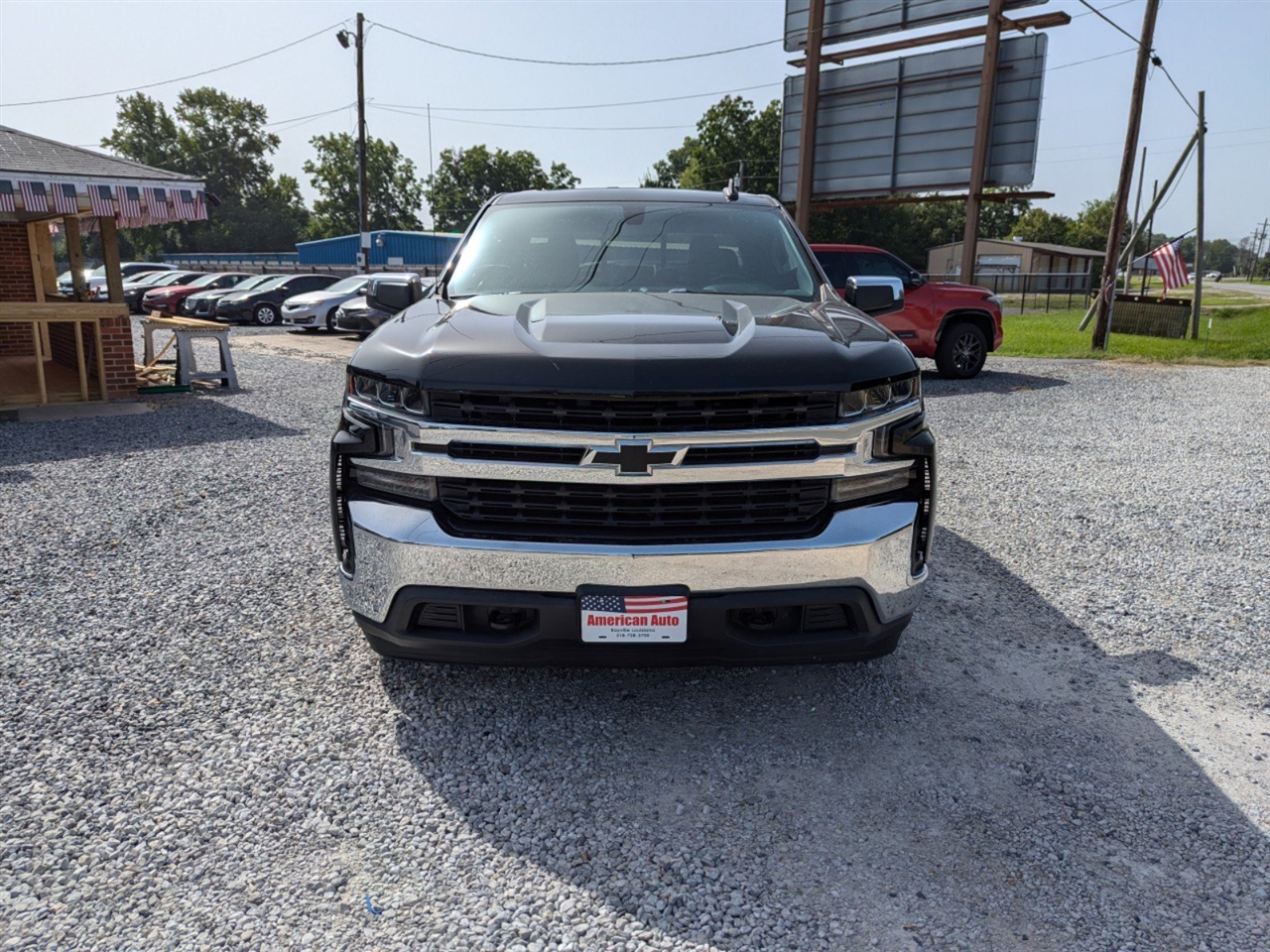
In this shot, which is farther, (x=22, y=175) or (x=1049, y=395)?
(x=1049, y=395)

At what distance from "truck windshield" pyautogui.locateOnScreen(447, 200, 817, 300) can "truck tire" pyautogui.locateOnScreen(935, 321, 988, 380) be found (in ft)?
29.8

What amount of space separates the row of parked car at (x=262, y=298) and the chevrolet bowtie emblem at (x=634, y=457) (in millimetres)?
14532

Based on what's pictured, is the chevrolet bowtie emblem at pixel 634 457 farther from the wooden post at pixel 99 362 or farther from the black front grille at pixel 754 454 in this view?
the wooden post at pixel 99 362

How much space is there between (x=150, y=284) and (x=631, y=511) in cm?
3330

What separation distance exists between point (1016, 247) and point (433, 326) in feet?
223

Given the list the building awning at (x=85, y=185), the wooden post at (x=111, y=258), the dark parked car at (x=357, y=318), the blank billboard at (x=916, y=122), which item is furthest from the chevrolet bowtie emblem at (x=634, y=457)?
the blank billboard at (x=916, y=122)

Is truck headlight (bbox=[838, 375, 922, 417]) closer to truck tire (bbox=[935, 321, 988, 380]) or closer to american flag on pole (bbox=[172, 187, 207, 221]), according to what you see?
truck tire (bbox=[935, 321, 988, 380])

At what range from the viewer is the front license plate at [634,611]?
2.60 metres

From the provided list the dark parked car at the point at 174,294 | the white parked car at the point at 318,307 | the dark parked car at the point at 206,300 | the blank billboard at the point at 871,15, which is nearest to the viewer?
the blank billboard at the point at 871,15

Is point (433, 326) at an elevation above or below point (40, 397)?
above

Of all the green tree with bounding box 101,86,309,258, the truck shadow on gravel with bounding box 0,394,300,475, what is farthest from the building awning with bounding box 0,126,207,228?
the green tree with bounding box 101,86,309,258

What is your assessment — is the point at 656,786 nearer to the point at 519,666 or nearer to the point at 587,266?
the point at 519,666

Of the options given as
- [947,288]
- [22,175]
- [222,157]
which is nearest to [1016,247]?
[947,288]

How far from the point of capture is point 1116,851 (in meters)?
2.45
